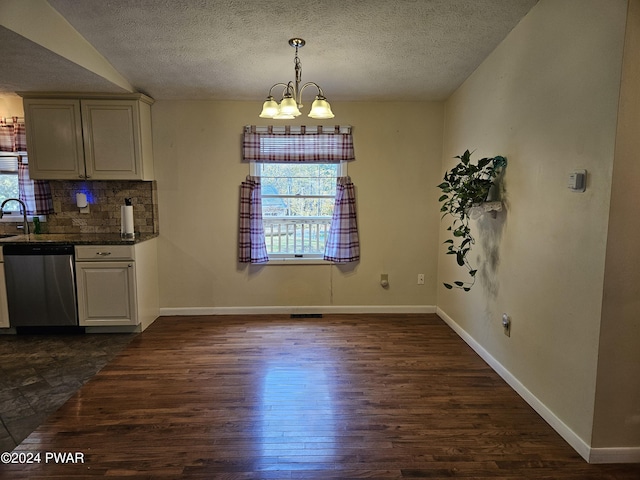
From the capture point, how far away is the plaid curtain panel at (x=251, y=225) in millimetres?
3881

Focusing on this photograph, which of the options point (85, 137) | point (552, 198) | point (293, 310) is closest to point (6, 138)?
point (85, 137)

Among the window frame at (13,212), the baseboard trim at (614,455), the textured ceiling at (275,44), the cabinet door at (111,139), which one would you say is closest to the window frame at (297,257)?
the textured ceiling at (275,44)

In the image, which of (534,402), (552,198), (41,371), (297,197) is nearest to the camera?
(552,198)

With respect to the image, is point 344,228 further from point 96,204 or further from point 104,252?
point 96,204

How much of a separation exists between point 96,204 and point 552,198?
13.3 feet

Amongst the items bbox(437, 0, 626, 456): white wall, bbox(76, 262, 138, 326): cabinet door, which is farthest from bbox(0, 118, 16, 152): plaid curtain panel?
bbox(437, 0, 626, 456): white wall

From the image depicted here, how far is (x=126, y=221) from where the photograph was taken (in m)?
3.54

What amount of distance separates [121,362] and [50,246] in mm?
1302

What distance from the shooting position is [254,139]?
3848 millimetres

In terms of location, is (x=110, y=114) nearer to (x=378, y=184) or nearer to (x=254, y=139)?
(x=254, y=139)

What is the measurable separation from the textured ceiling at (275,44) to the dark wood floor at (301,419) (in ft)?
7.81

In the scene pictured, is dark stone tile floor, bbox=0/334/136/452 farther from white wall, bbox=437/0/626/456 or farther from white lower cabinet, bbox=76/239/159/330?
white wall, bbox=437/0/626/456

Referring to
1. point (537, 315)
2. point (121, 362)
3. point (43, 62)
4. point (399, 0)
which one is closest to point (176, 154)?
point (43, 62)

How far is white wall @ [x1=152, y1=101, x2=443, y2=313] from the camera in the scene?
3.88 metres
